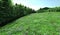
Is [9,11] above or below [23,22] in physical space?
above

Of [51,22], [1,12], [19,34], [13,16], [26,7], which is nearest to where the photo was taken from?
[19,34]

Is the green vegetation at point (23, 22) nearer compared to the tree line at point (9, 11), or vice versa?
the green vegetation at point (23, 22)

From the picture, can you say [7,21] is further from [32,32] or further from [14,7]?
[32,32]

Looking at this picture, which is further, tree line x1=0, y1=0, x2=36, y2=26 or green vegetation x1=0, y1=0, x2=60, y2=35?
tree line x1=0, y1=0, x2=36, y2=26

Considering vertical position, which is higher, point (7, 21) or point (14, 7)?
point (14, 7)

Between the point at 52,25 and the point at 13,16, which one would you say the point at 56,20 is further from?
the point at 13,16

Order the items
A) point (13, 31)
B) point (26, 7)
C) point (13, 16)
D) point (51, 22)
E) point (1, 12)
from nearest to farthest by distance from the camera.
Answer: point (13, 31) < point (51, 22) < point (1, 12) < point (13, 16) < point (26, 7)

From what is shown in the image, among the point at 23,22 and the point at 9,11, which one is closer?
the point at 23,22

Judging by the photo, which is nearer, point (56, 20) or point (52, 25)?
point (52, 25)

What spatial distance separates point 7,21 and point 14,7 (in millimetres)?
3704

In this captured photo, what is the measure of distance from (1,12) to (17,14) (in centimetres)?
471

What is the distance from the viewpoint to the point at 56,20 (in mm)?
30875

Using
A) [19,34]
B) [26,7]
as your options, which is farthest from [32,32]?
[26,7]

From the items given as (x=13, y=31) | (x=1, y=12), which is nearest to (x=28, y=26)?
(x=13, y=31)
